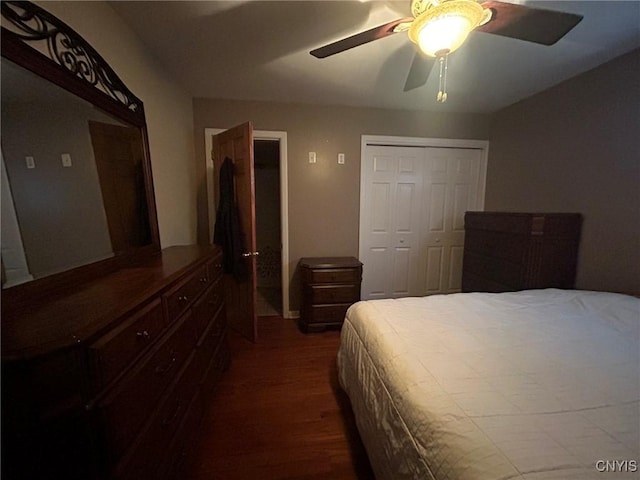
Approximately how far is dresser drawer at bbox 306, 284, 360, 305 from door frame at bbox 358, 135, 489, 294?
0.56m

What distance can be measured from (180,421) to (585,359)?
5.49ft

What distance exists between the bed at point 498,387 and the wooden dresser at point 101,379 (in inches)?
33.1

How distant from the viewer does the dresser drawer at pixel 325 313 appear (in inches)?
104

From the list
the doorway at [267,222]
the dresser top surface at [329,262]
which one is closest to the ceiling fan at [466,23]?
the dresser top surface at [329,262]

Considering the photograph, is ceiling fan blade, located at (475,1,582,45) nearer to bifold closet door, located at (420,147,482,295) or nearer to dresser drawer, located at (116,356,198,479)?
bifold closet door, located at (420,147,482,295)

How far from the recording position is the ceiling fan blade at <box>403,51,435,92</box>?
1.50 metres

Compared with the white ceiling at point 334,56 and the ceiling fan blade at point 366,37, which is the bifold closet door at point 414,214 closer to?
the white ceiling at point 334,56

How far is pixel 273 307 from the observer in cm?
340

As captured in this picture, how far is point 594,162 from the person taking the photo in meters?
2.06

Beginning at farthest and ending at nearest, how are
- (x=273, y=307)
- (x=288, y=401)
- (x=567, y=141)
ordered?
(x=273, y=307), (x=567, y=141), (x=288, y=401)

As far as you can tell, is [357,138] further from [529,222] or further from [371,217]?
[529,222]

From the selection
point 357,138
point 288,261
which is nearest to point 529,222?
point 357,138
